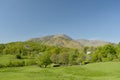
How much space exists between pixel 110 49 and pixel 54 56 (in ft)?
104

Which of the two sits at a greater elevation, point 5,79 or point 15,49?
point 15,49

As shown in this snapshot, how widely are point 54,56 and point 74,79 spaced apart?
288 ft

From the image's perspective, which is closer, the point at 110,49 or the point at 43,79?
the point at 43,79

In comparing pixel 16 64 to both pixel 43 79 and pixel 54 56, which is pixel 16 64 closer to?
pixel 54 56

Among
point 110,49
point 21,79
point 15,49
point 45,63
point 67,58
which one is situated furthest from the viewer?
point 15,49

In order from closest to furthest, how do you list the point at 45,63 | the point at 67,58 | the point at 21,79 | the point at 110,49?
the point at 21,79 < the point at 45,63 < the point at 110,49 < the point at 67,58

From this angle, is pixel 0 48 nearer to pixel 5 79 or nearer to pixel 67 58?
pixel 67 58

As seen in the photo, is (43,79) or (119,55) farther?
(119,55)

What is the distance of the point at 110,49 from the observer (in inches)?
3964

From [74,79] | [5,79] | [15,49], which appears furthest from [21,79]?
[15,49]

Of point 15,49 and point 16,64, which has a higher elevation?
point 15,49

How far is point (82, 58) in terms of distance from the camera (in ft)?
406

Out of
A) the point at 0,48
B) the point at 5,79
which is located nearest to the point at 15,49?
the point at 0,48

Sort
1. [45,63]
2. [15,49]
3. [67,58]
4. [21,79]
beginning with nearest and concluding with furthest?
[21,79]
[45,63]
[67,58]
[15,49]
